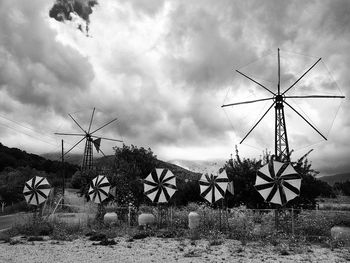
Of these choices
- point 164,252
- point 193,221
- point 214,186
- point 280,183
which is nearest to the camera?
point 164,252

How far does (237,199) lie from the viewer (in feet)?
80.4

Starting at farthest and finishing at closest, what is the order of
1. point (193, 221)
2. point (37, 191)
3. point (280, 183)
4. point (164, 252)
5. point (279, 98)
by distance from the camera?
point (279, 98)
point (37, 191)
point (193, 221)
point (280, 183)
point (164, 252)

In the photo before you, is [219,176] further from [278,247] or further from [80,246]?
[80,246]

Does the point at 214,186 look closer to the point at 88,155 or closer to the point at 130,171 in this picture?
the point at 130,171

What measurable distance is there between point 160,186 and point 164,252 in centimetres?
858

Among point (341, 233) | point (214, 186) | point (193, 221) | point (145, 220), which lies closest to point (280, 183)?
point (341, 233)

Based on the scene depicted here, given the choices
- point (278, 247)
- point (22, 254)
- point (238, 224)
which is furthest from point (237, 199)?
point (22, 254)

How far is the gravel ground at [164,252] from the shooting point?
1109cm

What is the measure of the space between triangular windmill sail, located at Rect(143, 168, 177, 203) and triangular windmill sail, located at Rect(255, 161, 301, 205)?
644 cm

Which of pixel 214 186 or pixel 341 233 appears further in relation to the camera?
pixel 214 186

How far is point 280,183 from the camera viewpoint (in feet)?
51.5

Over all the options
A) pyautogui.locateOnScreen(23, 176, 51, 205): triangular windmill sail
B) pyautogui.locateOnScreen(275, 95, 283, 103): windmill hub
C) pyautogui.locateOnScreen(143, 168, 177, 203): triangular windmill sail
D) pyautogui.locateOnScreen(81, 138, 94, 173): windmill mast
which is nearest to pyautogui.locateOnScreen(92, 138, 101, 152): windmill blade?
pyautogui.locateOnScreen(81, 138, 94, 173): windmill mast

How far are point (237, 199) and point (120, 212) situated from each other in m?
7.88

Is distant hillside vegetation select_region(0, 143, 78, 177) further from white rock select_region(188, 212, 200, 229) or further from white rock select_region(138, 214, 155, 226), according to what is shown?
white rock select_region(188, 212, 200, 229)
